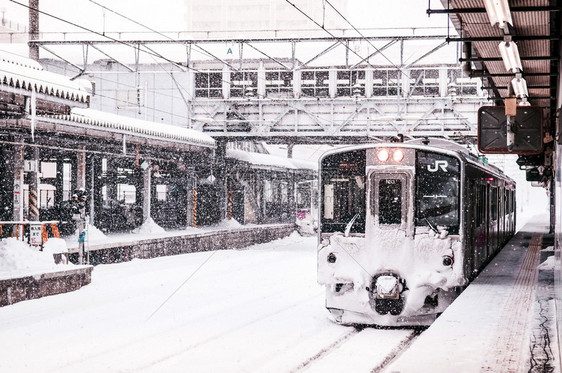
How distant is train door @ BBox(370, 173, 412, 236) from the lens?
11.5 metres

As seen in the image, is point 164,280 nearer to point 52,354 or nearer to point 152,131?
point 152,131

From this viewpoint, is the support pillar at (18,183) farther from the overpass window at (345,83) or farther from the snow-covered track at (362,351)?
the overpass window at (345,83)

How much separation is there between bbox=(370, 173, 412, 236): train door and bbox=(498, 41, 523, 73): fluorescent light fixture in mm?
3528

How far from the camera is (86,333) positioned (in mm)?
11148

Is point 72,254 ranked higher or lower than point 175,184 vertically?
lower

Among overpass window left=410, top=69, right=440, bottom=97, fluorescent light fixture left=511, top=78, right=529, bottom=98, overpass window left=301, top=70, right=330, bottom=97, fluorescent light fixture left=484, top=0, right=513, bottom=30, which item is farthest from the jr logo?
overpass window left=301, top=70, right=330, bottom=97

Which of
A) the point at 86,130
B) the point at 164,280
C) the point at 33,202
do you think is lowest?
the point at 164,280

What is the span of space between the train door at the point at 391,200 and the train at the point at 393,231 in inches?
0.6

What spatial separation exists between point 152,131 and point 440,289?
15451 mm

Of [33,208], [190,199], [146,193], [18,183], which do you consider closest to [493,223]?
[33,208]

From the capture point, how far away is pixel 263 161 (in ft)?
119

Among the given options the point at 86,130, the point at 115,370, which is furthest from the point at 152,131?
the point at 115,370

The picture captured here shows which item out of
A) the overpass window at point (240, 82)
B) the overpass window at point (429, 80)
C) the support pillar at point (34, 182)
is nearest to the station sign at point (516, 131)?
the support pillar at point (34, 182)

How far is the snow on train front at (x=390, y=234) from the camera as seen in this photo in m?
11.2
